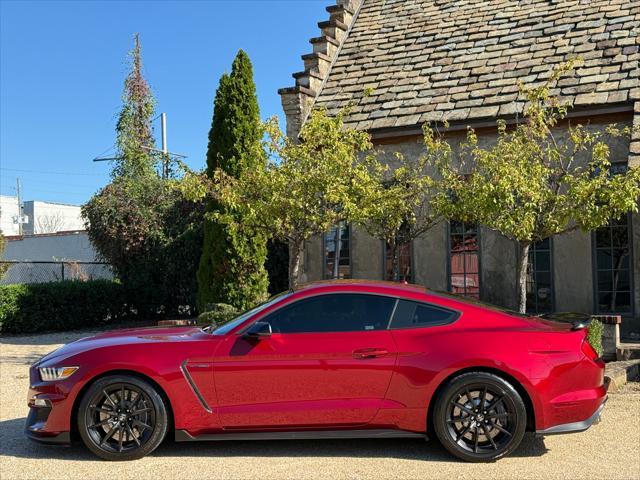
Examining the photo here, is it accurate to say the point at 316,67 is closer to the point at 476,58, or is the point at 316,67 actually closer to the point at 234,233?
the point at 476,58

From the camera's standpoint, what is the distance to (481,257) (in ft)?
41.2

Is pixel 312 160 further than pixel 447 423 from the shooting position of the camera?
Yes

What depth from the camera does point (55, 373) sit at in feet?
18.2

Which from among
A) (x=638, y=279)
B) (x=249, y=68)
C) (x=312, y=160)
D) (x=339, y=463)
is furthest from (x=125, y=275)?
(x=339, y=463)

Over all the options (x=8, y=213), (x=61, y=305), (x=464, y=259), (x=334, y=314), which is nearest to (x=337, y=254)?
(x=464, y=259)

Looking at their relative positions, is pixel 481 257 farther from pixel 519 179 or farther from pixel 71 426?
pixel 71 426

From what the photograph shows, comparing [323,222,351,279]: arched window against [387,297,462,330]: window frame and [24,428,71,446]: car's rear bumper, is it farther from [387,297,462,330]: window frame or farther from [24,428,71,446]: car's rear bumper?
[24,428,71,446]: car's rear bumper

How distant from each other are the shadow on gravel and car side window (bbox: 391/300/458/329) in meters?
1.06

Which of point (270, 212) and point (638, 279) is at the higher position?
point (270, 212)

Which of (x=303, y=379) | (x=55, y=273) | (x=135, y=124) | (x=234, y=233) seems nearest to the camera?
(x=303, y=379)

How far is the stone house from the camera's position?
455 inches

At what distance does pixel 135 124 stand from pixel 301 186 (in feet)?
88.7

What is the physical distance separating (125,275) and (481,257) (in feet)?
33.5

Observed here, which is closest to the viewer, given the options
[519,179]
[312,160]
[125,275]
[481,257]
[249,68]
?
[519,179]
